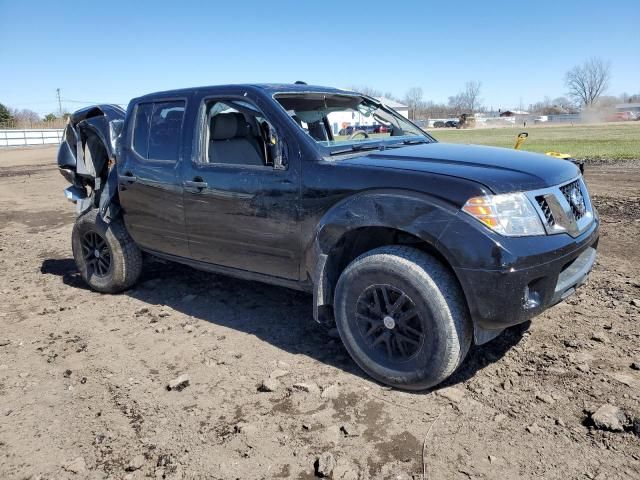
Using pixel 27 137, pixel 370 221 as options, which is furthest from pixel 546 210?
pixel 27 137

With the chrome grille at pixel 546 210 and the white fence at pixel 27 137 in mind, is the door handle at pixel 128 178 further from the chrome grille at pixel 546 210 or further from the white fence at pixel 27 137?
the white fence at pixel 27 137

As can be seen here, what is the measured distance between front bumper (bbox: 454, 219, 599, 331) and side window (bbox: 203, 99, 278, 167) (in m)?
1.99

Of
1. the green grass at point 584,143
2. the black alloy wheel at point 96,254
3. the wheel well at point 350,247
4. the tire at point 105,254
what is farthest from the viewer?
the green grass at point 584,143

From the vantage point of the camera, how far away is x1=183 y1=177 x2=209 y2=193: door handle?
4.16 meters

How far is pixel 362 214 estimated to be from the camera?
10.8 feet

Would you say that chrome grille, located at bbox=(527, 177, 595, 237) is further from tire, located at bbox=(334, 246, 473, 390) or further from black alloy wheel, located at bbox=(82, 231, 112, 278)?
black alloy wheel, located at bbox=(82, 231, 112, 278)

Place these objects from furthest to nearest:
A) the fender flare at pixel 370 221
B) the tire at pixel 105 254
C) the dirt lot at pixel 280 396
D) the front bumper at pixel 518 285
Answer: the tire at pixel 105 254, the fender flare at pixel 370 221, the front bumper at pixel 518 285, the dirt lot at pixel 280 396

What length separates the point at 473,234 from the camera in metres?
2.88

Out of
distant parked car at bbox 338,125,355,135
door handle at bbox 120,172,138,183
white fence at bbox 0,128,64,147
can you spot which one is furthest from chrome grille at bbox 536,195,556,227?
white fence at bbox 0,128,64,147

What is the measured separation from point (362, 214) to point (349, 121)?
1.61 m

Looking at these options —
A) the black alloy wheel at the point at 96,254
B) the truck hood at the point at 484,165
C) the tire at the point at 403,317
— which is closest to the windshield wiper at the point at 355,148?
the truck hood at the point at 484,165

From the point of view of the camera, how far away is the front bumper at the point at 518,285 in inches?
112

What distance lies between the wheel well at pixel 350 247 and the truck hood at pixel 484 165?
0.45 m

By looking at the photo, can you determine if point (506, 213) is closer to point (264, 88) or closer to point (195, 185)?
point (264, 88)
